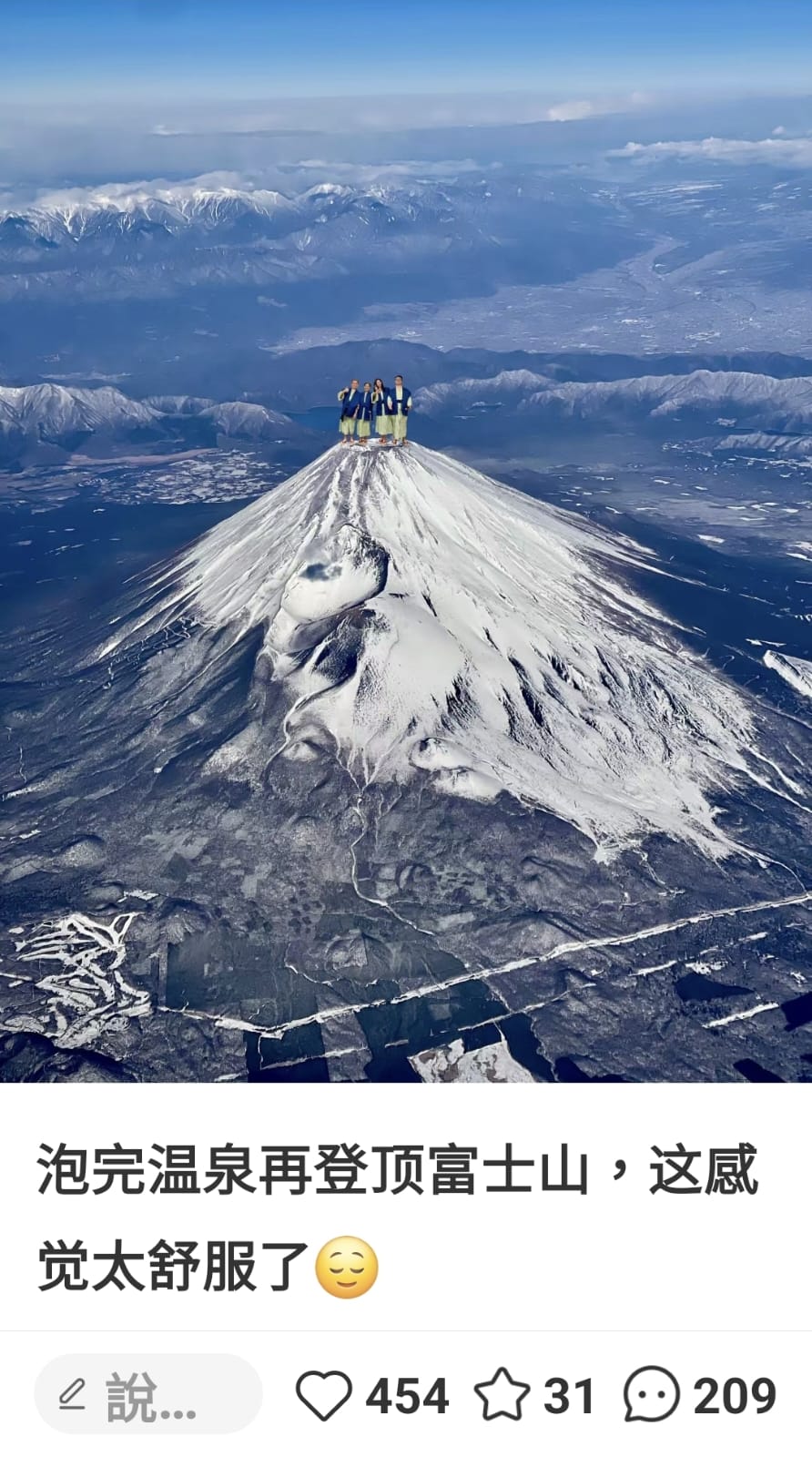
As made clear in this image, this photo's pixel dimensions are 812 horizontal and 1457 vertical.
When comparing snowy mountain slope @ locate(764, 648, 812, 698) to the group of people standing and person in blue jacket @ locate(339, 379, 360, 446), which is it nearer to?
the group of people standing

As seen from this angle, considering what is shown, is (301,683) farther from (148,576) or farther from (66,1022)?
(148,576)

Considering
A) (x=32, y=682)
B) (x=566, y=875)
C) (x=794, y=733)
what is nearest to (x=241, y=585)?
(x=32, y=682)

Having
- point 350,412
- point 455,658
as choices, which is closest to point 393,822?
point 455,658

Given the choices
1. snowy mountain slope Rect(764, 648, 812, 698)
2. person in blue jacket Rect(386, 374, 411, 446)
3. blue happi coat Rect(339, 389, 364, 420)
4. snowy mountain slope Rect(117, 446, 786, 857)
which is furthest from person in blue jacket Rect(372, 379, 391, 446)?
snowy mountain slope Rect(764, 648, 812, 698)

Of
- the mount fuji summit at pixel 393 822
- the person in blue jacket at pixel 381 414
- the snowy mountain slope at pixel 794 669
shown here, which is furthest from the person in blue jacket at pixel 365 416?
the snowy mountain slope at pixel 794 669

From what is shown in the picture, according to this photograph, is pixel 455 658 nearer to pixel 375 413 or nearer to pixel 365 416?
pixel 365 416

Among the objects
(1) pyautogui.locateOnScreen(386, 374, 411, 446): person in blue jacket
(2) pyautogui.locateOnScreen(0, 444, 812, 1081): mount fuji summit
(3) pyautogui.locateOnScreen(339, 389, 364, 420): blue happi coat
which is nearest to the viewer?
(2) pyautogui.locateOnScreen(0, 444, 812, 1081): mount fuji summit

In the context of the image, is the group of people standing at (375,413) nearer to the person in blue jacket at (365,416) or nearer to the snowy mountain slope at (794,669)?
the person in blue jacket at (365,416)
